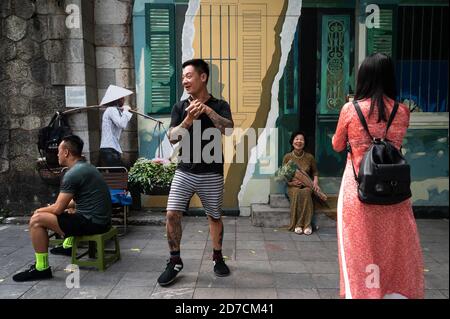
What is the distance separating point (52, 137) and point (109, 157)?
976mm

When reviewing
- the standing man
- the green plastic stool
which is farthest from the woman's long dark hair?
the green plastic stool

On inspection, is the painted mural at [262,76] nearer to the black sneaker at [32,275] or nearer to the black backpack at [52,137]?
the black backpack at [52,137]

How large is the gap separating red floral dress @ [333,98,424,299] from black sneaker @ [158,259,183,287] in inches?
70.1

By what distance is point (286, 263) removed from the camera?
4.44 metres

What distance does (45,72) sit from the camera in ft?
20.0

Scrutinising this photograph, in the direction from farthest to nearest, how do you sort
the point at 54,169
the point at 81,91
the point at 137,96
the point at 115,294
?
the point at 137,96
the point at 81,91
the point at 54,169
the point at 115,294

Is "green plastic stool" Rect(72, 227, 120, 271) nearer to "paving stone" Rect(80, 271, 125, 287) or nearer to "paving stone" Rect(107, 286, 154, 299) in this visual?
"paving stone" Rect(80, 271, 125, 287)

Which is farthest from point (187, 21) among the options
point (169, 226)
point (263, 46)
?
point (169, 226)

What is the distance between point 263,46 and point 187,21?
4.19 feet

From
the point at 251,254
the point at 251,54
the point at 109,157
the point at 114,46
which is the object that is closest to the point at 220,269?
the point at 251,254

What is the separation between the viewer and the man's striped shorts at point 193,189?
12.5ft

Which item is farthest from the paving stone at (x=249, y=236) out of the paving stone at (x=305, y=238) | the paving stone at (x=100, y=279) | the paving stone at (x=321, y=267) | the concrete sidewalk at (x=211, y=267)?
the paving stone at (x=100, y=279)

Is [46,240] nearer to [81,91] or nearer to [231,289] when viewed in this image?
[231,289]

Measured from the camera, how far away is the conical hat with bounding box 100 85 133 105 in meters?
6.39
